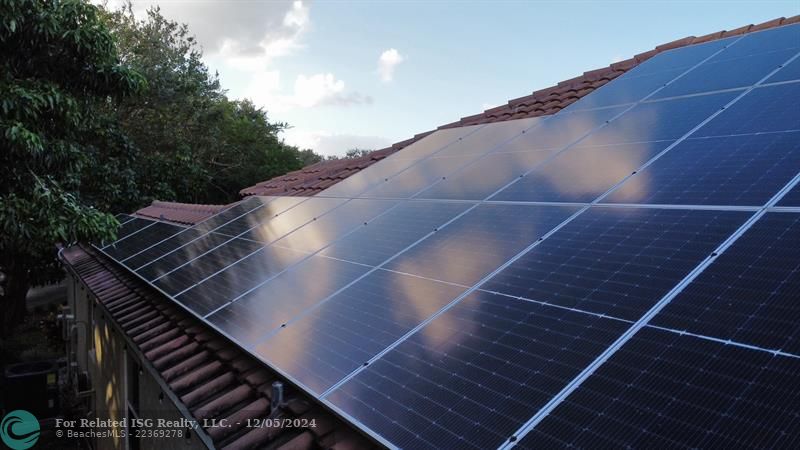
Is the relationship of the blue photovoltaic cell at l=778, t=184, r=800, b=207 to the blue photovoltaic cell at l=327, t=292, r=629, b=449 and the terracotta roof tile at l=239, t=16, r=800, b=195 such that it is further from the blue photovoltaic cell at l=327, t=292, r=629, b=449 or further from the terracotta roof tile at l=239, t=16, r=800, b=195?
the terracotta roof tile at l=239, t=16, r=800, b=195

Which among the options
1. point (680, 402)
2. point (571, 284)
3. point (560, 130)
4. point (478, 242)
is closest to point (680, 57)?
point (560, 130)

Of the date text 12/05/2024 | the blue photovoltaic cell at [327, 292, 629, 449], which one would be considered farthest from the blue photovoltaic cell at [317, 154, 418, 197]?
the blue photovoltaic cell at [327, 292, 629, 449]

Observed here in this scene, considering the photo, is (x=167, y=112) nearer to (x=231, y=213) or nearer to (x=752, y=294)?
(x=231, y=213)

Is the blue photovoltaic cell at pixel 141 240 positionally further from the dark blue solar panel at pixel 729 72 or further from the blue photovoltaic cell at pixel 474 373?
the dark blue solar panel at pixel 729 72

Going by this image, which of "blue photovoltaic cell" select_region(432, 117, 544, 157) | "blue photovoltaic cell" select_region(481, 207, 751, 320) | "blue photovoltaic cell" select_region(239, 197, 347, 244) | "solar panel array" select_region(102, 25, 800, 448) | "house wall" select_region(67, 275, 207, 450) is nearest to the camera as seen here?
"solar panel array" select_region(102, 25, 800, 448)

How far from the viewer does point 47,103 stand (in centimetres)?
739

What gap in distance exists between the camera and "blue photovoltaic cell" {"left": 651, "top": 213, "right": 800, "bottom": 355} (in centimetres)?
237

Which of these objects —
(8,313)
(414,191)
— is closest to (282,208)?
(414,191)

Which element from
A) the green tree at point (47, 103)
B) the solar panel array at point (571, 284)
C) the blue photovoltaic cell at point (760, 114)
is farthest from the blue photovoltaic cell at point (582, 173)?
the green tree at point (47, 103)

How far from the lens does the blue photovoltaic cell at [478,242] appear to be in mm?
3971

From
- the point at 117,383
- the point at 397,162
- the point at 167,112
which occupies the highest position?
the point at 167,112

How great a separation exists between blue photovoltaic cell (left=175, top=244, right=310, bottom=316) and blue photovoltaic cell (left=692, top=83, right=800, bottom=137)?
416cm

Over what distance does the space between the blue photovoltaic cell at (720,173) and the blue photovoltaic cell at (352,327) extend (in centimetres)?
171

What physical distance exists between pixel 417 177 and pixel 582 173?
276cm
